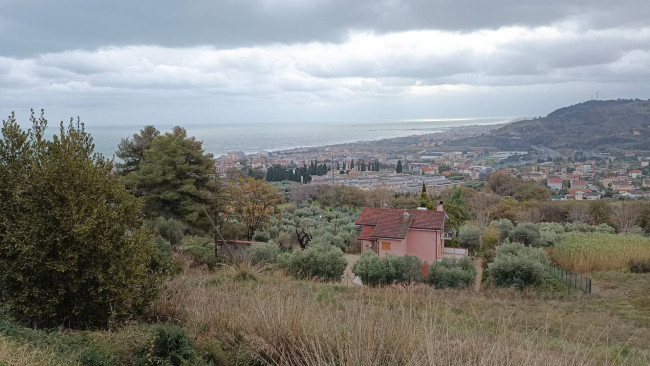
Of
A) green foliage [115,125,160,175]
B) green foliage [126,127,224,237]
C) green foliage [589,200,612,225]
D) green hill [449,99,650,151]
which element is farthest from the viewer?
green hill [449,99,650,151]

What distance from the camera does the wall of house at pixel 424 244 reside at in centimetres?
1806

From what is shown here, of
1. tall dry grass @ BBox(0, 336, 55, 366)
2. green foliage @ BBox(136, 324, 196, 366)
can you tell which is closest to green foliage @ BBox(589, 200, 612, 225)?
green foliage @ BBox(136, 324, 196, 366)

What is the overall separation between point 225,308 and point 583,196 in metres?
44.5

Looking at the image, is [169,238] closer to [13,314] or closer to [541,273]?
[13,314]

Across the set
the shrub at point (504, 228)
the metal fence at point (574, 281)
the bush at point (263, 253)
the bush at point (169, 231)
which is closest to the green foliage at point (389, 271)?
the bush at point (263, 253)

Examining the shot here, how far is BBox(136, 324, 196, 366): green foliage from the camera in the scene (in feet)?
13.2

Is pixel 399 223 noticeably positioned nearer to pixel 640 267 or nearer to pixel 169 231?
pixel 640 267

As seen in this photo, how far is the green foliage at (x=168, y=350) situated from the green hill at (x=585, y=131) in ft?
343

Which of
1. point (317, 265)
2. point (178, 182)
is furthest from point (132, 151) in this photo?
point (317, 265)

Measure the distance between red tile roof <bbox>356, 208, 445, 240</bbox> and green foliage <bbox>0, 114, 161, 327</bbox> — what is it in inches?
510

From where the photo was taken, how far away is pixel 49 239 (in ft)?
17.1

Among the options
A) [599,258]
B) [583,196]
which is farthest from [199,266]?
[583,196]

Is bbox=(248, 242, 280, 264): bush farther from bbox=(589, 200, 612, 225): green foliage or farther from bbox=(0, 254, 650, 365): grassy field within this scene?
bbox=(589, 200, 612, 225): green foliage

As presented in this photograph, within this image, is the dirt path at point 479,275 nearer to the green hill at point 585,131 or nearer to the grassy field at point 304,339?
the grassy field at point 304,339
